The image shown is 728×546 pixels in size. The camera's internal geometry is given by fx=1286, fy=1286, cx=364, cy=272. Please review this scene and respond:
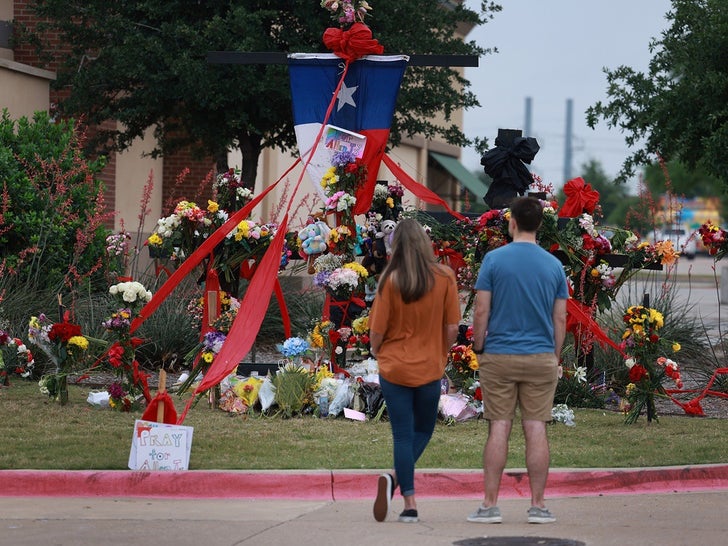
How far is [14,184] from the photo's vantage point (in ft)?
45.8

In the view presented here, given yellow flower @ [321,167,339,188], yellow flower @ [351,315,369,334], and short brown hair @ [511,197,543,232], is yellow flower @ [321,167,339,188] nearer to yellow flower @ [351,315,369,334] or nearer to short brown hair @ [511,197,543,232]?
yellow flower @ [351,315,369,334]

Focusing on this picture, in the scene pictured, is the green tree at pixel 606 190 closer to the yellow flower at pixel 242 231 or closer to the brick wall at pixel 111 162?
the brick wall at pixel 111 162

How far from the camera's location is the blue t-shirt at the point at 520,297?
22.8ft

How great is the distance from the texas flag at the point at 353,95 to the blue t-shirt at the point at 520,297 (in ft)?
14.0

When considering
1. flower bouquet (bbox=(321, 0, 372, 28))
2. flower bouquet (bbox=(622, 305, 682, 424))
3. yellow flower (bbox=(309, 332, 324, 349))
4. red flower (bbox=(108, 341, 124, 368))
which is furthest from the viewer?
flower bouquet (bbox=(321, 0, 372, 28))

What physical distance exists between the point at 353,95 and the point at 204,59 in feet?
20.5

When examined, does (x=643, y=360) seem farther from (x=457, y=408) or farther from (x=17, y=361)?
(x=17, y=361)

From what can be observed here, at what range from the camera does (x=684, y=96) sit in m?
14.5

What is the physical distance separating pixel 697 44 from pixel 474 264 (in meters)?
5.09

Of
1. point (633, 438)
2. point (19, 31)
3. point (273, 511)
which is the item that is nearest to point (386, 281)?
point (273, 511)

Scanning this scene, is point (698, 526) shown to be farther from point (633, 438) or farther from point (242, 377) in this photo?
point (242, 377)

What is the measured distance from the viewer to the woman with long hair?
6977 mm

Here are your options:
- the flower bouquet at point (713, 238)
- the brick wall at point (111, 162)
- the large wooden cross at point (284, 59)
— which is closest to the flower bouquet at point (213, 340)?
the large wooden cross at point (284, 59)

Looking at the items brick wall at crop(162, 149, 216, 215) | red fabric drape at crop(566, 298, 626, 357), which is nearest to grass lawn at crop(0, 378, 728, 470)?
red fabric drape at crop(566, 298, 626, 357)
